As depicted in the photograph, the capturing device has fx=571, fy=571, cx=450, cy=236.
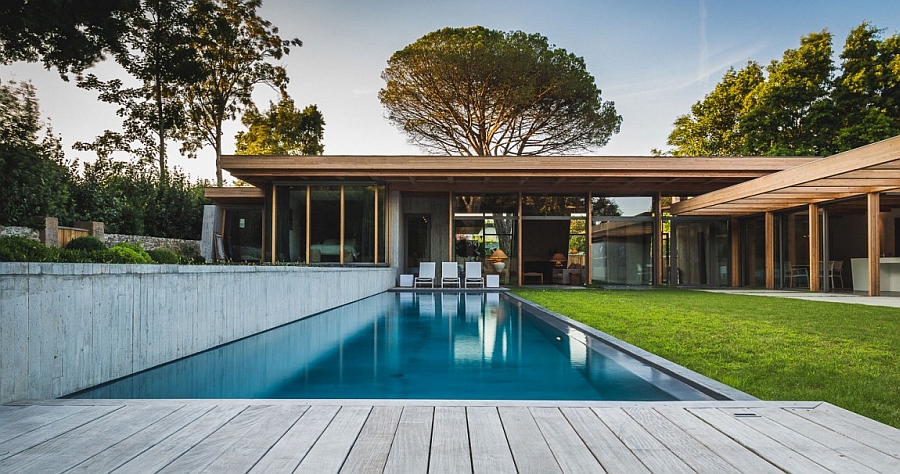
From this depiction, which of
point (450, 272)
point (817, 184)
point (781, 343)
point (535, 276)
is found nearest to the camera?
point (781, 343)

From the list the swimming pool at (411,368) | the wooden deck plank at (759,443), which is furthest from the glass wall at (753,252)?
the wooden deck plank at (759,443)

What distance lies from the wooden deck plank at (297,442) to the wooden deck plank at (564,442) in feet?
2.85

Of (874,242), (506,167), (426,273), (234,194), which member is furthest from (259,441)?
(234,194)

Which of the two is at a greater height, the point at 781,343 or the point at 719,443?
the point at 719,443

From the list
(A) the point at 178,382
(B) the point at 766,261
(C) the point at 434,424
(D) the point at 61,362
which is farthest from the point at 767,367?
(B) the point at 766,261

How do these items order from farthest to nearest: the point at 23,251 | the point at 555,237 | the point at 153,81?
the point at 153,81
the point at 555,237
the point at 23,251

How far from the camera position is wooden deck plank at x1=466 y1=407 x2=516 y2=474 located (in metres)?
1.83

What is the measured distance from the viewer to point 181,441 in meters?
2.10

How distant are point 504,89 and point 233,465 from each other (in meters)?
19.2

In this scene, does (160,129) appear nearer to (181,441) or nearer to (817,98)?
(181,441)

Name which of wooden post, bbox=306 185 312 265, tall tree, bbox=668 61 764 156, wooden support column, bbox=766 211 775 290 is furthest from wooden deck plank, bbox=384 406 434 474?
tall tree, bbox=668 61 764 156

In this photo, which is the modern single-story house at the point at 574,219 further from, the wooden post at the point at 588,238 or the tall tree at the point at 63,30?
the tall tree at the point at 63,30

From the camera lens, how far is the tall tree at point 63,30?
15344mm

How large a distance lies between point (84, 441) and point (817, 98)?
26.6m
